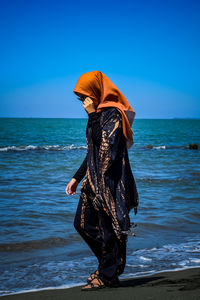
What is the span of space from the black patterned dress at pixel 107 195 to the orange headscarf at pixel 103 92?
45 millimetres

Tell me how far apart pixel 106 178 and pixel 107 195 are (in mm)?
129

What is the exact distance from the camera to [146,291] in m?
2.62

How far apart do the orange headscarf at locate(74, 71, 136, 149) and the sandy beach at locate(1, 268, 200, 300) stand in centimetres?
113

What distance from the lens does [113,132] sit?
253 cm

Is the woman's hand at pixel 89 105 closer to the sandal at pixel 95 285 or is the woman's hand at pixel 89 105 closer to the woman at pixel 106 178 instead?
the woman at pixel 106 178

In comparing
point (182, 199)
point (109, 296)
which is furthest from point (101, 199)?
point (182, 199)

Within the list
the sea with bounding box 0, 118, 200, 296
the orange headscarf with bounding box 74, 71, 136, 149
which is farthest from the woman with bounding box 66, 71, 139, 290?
the sea with bounding box 0, 118, 200, 296

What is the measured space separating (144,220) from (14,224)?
2.10m

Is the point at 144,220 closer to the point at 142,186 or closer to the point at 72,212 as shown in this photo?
the point at 72,212

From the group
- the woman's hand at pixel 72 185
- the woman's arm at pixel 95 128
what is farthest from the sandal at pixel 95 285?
the woman's arm at pixel 95 128

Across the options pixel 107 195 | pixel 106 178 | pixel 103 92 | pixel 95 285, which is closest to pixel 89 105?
pixel 103 92

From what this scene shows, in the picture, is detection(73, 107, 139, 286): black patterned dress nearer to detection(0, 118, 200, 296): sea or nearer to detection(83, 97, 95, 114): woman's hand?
detection(83, 97, 95, 114): woman's hand

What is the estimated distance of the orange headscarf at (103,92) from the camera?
2611 millimetres

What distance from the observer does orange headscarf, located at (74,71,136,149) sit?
8.57 feet
